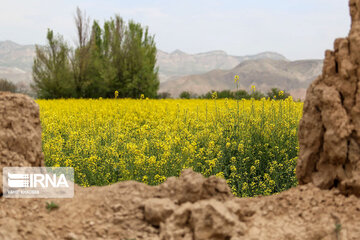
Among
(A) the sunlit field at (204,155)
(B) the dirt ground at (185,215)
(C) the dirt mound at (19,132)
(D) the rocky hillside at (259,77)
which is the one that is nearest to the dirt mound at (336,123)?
(B) the dirt ground at (185,215)

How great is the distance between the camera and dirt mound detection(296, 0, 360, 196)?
2846 mm

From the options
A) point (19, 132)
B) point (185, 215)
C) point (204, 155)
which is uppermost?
point (19, 132)

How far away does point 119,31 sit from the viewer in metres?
21.7

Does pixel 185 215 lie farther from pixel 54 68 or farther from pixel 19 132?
pixel 54 68

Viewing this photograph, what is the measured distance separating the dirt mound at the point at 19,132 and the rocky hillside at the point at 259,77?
7084 cm

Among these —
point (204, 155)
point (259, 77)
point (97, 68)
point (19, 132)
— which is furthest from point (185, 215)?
point (259, 77)

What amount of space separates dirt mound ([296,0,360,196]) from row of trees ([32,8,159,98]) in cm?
1849

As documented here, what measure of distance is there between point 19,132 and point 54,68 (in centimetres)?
2076

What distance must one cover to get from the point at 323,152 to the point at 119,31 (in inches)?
799

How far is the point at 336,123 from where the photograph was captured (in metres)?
2.87

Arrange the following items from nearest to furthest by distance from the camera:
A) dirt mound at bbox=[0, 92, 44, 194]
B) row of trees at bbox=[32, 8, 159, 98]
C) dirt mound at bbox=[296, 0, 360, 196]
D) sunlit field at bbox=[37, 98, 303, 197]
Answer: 1. dirt mound at bbox=[296, 0, 360, 196]
2. dirt mound at bbox=[0, 92, 44, 194]
3. sunlit field at bbox=[37, 98, 303, 197]
4. row of trees at bbox=[32, 8, 159, 98]

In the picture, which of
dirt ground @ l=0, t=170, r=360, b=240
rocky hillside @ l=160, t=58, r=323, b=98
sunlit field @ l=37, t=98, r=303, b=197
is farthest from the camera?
rocky hillside @ l=160, t=58, r=323, b=98

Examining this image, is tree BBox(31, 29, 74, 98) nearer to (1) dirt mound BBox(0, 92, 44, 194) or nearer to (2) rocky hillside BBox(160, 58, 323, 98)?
(1) dirt mound BBox(0, 92, 44, 194)

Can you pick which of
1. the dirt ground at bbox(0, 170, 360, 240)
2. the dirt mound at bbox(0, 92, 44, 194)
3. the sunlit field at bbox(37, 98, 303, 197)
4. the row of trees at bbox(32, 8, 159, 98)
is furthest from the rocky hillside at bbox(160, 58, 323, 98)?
the dirt ground at bbox(0, 170, 360, 240)
